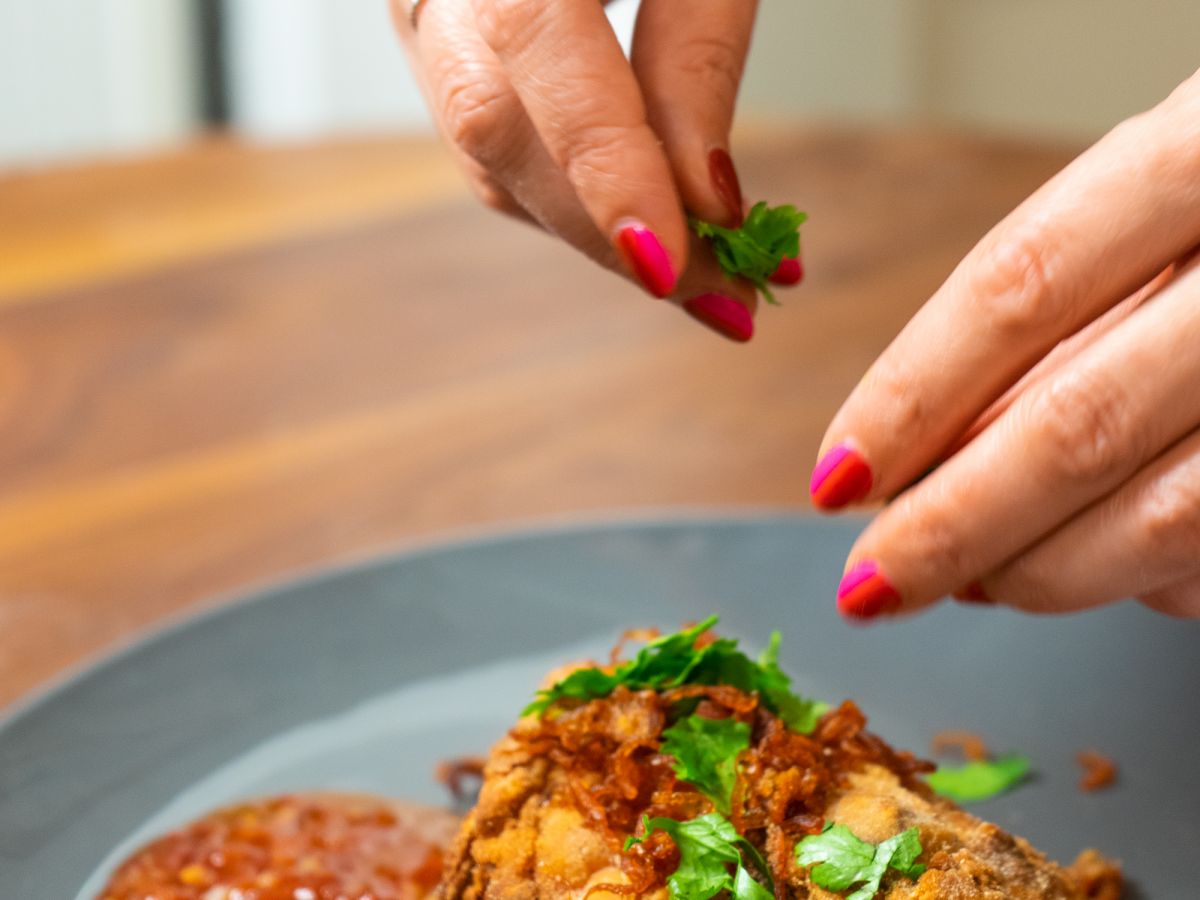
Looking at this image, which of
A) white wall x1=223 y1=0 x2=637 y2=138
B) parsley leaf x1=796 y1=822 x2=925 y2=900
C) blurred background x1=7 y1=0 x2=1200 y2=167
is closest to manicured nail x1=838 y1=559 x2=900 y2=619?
parsley leaf x1=796 y1=822 x2=925 y2=900

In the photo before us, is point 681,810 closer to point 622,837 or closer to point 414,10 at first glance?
point 622,837

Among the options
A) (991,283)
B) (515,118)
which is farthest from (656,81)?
(991,283)

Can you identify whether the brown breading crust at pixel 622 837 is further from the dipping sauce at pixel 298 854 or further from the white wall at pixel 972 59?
the white wall at pixel 972 59

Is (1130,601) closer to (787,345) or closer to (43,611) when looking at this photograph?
(787,345)

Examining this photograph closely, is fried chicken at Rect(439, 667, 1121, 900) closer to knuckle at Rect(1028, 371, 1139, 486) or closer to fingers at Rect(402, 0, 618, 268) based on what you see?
knuckle at Rect(1028, 371, 1139, 486)

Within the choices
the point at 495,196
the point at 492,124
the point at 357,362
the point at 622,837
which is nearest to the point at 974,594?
the point at 622,837
